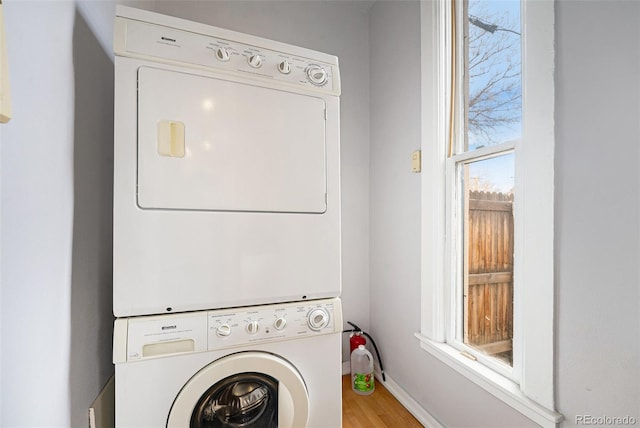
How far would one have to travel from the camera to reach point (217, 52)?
102cm

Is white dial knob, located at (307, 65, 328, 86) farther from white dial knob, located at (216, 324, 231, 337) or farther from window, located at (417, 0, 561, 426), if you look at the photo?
white dial knob, located at (216, 324, 231, 337)

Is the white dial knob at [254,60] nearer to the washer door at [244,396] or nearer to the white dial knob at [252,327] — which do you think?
the white dial knob at [252,327]

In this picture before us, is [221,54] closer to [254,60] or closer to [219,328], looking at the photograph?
[254,60]

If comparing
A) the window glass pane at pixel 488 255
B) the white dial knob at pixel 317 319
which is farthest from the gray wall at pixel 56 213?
the window glass pane at pixel 488 255

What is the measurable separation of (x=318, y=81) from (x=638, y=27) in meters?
0.96

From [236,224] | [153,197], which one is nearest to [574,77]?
[236,224]

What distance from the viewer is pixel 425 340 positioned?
154 cm

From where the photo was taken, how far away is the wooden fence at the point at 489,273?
1.22 meters

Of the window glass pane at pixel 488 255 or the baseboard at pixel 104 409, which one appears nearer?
the baseboard at pixel 104 409

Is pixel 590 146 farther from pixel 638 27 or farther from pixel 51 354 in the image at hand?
pixel 51 354

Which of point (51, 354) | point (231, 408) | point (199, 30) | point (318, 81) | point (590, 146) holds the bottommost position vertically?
point (231, 408)

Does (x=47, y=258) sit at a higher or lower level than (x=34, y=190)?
lower

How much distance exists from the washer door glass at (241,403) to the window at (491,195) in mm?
875

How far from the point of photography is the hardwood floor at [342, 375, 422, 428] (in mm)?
1548
